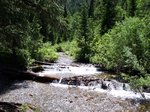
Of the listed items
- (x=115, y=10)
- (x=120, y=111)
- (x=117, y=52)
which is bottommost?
(x=120, y=111)

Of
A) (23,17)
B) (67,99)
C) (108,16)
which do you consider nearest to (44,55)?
(108,16)

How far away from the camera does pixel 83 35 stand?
54.3m

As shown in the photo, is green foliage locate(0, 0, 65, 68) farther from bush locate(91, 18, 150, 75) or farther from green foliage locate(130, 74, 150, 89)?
bush locate(91, 18, 150, 75)

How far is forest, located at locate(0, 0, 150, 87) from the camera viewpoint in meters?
11.7

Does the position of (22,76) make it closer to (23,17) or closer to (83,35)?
(23,17)

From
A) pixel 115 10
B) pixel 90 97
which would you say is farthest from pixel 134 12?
pixel 90 97

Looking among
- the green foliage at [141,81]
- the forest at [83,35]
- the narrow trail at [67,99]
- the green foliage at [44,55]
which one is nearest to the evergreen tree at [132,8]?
the forest at [83,35]

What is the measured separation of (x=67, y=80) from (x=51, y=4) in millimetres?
17027

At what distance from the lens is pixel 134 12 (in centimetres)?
6234

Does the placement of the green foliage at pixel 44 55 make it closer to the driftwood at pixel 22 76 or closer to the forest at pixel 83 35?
the forest at pixel 83 35

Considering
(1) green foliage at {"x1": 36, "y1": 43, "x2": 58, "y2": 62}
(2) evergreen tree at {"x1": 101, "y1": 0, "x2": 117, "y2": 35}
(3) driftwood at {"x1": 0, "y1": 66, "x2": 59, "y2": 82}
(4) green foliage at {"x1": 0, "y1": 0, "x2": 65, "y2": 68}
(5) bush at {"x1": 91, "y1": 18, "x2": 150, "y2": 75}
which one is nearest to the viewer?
(4) green foliage at {"x1": 0, "y1": 0, "x2": 65, "y2": 68}

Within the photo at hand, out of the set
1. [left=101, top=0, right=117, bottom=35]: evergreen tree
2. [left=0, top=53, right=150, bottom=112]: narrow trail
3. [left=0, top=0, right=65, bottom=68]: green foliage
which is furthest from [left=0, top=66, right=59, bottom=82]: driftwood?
[left=101, top=0, right=117, bottom=35]: evergreen tree

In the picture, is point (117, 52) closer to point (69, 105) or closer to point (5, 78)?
point (5, 78)

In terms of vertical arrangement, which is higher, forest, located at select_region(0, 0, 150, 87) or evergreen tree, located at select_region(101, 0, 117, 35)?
evergreen tree, located at select_region(101, 0, 117, 35)
